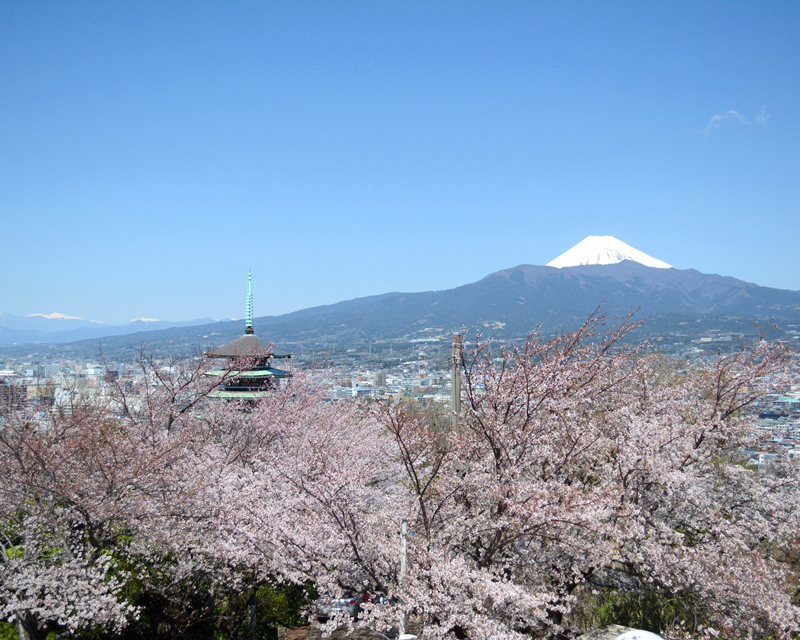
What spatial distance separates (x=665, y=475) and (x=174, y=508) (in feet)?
21.6

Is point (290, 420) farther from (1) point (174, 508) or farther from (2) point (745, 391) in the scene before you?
(2) point (745, 391)

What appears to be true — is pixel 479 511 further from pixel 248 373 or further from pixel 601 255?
pixel 601 255

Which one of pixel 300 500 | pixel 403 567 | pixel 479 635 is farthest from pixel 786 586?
pixel 300 500

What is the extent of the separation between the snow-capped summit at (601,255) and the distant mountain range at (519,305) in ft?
2.14

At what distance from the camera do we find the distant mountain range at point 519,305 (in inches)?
2785

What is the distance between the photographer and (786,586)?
6410mm

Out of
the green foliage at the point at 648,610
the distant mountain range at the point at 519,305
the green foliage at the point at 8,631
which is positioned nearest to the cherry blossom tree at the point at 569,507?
the green foliage at the point at 648,610

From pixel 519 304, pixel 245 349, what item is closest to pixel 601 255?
pixel 519 304

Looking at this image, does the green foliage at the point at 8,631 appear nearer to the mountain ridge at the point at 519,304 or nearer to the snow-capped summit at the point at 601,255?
the mountain ridge at the point at 519,304

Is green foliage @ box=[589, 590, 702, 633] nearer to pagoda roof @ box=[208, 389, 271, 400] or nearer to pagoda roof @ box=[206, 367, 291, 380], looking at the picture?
pagoda roof @ box=[208, 389, 271, 400]

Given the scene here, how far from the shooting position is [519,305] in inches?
3361

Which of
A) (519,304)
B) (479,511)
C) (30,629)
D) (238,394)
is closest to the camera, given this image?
(479,511)

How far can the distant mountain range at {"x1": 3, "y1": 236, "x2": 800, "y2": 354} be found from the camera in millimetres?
70750

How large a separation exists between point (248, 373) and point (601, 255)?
125378mm
